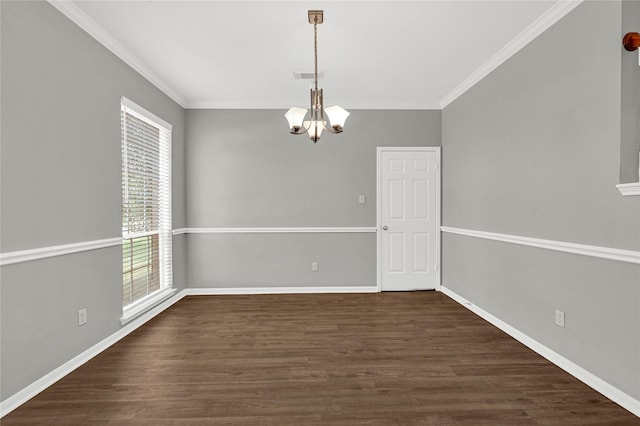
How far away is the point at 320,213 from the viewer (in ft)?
16.4

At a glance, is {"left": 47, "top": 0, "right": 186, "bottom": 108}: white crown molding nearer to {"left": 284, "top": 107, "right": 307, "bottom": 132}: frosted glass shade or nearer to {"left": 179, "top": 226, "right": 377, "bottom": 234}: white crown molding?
{"left": 284, "top": 107, "right": 307, "bottom": 132}: frosted glass shade

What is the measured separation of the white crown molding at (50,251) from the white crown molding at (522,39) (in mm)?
4061

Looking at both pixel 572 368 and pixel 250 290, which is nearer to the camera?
pixel 572 368

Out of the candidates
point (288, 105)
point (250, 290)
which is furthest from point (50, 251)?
point (288, 105)

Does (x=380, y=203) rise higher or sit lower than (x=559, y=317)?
higher

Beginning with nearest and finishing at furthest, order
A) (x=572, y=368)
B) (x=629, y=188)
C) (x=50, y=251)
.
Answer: (x=629, y=188)
(x=50, y=251)
(x=572, y=368)

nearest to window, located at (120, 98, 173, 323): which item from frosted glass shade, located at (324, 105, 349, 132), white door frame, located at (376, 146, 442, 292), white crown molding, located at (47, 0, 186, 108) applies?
white crown molding, located at (47, 0, 186, 108)

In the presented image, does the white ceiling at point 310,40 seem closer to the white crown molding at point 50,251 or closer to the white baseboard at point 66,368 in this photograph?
the white crown molding at point 50,251

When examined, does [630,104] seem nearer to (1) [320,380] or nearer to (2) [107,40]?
(1) [320,380]

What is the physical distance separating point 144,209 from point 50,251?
1.49 m

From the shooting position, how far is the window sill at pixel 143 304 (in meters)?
3.35

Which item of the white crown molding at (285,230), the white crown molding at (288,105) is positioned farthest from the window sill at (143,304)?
the white crown molding at (288,105)

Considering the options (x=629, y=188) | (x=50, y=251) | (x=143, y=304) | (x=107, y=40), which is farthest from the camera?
(x=143, y=304)

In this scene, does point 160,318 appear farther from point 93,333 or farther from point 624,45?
point 624,45
